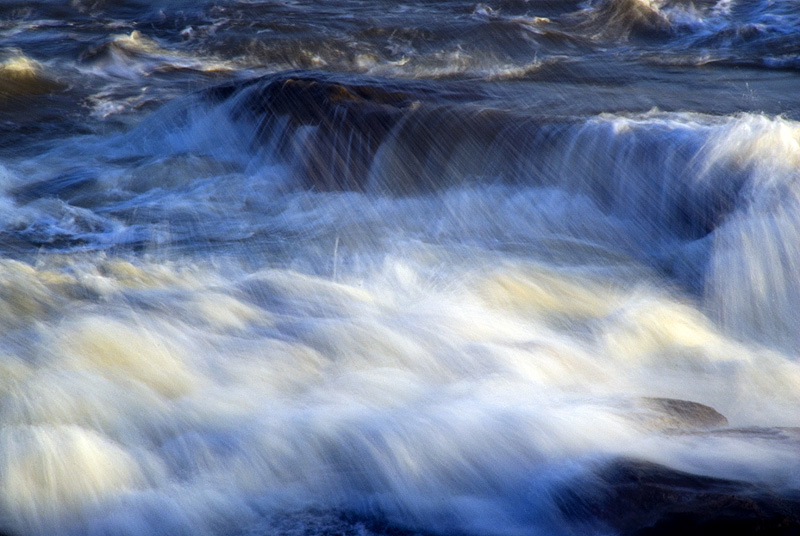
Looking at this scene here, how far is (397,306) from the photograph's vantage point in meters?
4.40

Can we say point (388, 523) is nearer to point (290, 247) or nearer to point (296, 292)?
point (296, 292)

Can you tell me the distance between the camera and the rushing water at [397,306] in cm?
311

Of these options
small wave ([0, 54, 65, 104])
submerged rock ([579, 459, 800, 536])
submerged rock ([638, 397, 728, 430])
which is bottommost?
submerged rock ([579, 459, 800, 536])

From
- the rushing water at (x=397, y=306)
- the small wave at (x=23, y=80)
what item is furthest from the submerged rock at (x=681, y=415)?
the small wave at (x=23, y=80)

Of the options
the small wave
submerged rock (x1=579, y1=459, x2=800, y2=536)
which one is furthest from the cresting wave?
the small wave

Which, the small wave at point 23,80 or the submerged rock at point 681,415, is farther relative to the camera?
the small wave at point 23,80

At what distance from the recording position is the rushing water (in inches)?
123

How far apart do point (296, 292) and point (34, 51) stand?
7061 mm

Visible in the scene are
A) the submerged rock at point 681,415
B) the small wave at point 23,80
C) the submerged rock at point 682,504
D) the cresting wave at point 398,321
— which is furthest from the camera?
the small wave at point 23,80

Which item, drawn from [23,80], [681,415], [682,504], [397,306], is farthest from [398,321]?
[23,80]

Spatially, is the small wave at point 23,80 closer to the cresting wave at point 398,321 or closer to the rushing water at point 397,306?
the rushing water at point 397,306

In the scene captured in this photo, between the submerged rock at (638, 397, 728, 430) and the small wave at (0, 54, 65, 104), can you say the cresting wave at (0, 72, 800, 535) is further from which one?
the small wave at (0, 54, 65, 104)

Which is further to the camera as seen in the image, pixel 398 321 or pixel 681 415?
pixel 398 321

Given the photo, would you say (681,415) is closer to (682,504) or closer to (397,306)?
(682,504)
